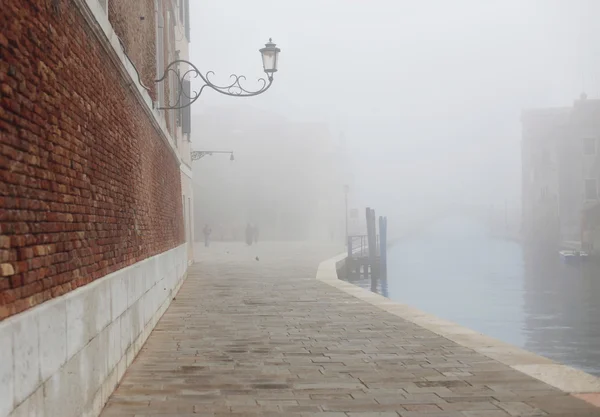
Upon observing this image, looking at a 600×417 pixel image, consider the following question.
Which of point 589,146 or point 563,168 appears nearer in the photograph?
point 589,146

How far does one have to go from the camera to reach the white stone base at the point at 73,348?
296 cm

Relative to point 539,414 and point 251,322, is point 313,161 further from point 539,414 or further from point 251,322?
point 539,414

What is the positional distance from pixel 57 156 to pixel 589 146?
52.8 m

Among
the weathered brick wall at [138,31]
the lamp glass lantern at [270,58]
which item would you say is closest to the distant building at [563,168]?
the lamp glass lantern at [270,58]

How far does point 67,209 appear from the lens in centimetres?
424

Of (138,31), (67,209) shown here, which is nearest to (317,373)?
(67,209)

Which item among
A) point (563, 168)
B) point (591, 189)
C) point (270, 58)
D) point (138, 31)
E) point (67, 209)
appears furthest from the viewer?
point (563, 168)

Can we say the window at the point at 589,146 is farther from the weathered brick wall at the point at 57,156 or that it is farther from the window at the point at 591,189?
the weathered brick wall at the point at 57,156

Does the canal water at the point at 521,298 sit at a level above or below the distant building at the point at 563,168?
below

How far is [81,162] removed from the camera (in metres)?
4.73

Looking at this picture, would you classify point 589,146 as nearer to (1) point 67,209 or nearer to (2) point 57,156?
(1) point 67,209

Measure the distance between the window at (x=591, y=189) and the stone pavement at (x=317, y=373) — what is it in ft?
148

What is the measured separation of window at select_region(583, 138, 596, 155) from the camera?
169 ft

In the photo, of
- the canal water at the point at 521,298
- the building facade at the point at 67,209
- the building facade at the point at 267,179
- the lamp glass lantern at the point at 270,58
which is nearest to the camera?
the building facade at the point at 67,209
